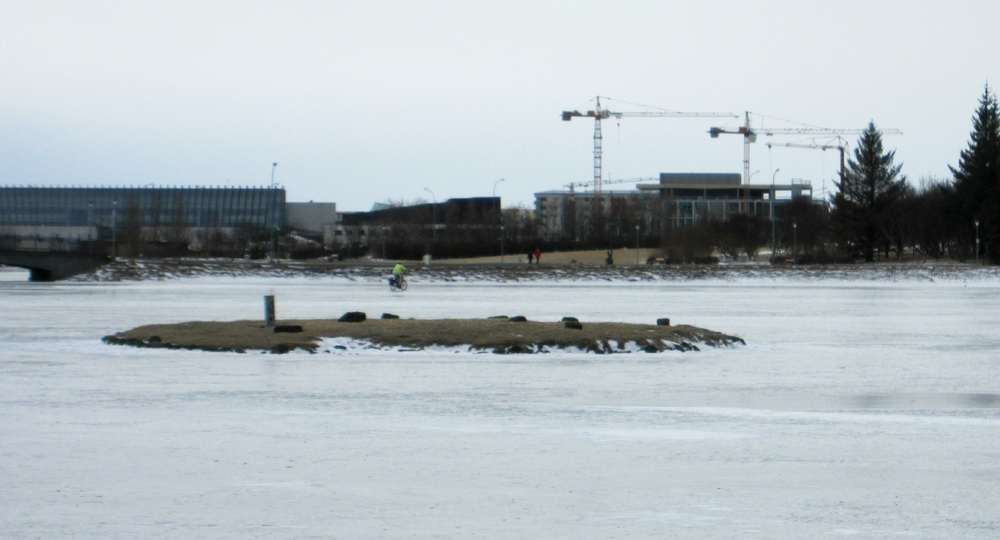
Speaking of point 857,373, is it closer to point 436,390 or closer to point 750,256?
point 436,390

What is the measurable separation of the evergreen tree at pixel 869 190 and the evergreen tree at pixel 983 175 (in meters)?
8.88

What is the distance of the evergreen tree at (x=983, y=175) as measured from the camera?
10269 centimetres

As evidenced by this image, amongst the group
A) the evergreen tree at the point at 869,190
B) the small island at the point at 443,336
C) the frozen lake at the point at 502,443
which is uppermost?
the evergreen tree at the point at 869,190

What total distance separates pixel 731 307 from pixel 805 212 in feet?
336

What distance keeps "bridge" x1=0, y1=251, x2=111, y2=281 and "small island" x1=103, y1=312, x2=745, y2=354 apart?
186 feet

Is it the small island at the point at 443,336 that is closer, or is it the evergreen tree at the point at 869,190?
the small island at the point at 443,336

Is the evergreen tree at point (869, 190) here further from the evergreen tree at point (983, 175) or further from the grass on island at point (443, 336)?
the grass on island at point (443, 336)

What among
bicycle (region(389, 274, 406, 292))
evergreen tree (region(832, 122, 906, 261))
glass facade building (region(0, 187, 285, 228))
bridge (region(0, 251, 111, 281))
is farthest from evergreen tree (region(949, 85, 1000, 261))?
glass facade building (region(0, 187, 285, 228))

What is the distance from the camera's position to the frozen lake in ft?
31.9

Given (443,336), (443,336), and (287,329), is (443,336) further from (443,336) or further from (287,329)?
(287,329)

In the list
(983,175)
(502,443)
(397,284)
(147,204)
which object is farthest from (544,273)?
(147,204)

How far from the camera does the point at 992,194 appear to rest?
105688 millimetres

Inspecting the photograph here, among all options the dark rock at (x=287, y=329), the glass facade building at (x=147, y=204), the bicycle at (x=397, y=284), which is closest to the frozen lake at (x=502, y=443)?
the dark rock at (x=287, y=329)

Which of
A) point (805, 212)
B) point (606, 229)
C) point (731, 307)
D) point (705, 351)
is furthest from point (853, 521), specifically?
point (606, 229)
